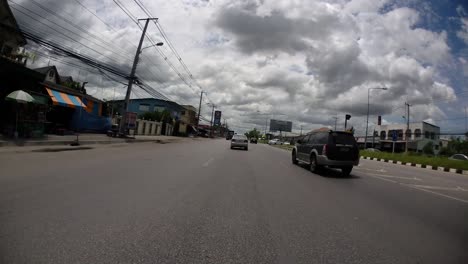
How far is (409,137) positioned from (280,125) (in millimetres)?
42202

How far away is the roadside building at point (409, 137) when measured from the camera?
2655 inches

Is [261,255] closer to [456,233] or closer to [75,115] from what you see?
[456,233]

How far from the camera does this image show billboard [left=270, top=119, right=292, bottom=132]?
10071 centimetres

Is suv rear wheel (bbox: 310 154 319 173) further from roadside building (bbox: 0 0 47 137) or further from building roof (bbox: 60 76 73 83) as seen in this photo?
building roof (bbox: 60 76 73 83)

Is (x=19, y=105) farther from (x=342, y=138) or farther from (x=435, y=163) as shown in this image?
(x=435, y=163)

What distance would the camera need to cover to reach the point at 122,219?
4180mm

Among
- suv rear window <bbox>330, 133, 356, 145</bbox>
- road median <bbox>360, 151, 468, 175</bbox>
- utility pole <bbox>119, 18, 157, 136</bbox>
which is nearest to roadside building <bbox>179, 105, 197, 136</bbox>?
utility pole <bbox>119, 18, 157, 136</bbox>

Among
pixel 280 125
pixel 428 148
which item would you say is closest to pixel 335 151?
pixel 428 148

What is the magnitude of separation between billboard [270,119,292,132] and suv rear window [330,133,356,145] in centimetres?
8955

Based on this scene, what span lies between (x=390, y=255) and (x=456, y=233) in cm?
212

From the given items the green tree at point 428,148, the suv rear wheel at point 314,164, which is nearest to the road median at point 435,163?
the suv rear wheel at point 314,164

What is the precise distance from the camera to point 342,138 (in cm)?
1179

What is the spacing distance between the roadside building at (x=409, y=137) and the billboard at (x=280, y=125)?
27.8 metres

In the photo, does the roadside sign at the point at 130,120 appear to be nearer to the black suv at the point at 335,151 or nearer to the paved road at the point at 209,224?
the black suv at the point at 335,151
